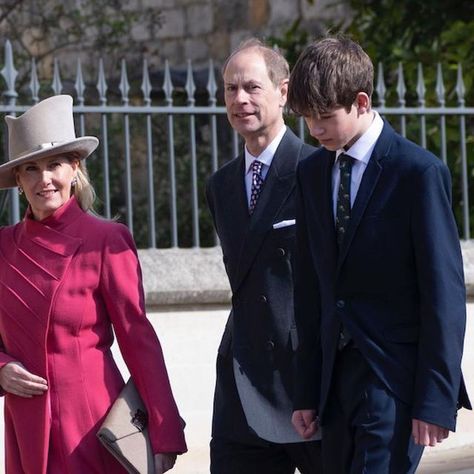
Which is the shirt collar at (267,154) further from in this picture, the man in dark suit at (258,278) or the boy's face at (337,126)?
the boy's face at (337,126)

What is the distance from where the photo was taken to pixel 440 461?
6875 millimetres

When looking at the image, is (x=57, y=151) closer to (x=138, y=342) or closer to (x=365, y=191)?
(x=138, y=342)

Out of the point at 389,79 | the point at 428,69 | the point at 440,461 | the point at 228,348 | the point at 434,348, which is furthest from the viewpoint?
the point at 389,79

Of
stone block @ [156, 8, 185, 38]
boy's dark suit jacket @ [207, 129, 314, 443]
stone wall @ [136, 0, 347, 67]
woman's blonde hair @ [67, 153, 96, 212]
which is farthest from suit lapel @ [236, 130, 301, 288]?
stone block @ [156, 8, 185, 38]

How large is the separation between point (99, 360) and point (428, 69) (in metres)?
5.56

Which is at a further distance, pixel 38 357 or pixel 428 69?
pixel 428 69

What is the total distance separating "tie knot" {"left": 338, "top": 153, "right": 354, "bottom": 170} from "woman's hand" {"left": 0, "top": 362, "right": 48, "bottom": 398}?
103 centimetres

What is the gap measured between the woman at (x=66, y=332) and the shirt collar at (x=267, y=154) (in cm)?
48

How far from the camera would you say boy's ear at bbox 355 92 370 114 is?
12.3ft

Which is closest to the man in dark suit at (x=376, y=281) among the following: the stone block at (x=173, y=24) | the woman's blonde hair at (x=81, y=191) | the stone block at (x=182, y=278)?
the woman's blonde hair at (x=81, y=191)

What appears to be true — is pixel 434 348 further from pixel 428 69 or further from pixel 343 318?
pixel 428 69

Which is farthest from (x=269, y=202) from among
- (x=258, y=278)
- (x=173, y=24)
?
(x=173, y=24)

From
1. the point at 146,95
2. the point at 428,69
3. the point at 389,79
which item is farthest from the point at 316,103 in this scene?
the point at 389,79

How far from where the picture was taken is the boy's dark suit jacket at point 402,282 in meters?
3.61
